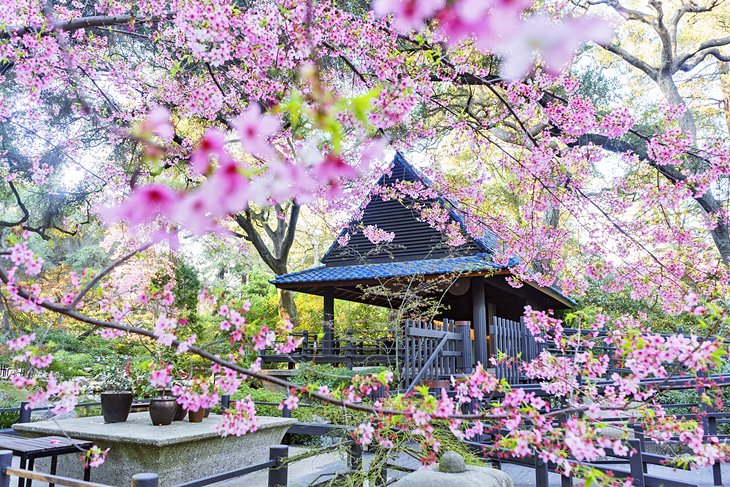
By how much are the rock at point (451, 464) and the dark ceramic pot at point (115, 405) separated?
4.11m

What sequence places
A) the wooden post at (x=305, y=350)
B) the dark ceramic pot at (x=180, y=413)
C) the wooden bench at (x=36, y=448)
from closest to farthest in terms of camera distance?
1. the wooden bench at (x=36, y=448)
2. the dark ceramic pot at (x=180, y=413)
3. the wooden post at (x=305, y=350)

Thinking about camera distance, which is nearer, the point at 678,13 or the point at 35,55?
the point at 35,55

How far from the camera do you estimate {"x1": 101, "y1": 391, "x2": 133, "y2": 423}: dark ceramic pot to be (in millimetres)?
6289

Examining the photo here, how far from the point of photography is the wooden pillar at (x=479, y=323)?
11.0m

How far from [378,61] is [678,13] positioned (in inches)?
476

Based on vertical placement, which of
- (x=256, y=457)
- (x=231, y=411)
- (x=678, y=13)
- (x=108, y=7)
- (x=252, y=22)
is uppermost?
(x=678, y=13)

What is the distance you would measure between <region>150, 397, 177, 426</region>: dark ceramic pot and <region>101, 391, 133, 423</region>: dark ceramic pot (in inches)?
19.3

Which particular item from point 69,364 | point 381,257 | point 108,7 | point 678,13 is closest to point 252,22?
point 108,7

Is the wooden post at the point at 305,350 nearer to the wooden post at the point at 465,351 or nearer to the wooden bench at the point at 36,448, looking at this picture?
the wooden post at the point at 465,351

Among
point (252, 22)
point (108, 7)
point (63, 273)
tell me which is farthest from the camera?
point (63, 273)

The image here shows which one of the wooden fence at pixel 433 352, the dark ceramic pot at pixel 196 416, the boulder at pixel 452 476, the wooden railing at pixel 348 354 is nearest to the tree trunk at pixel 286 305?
the wooden railing at pixel 348 354

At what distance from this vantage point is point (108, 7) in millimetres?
5977

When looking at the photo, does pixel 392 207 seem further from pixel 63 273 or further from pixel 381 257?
pixel 63 273

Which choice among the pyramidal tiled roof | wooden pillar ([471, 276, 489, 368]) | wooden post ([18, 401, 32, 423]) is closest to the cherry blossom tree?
wooden post ([18, 401, 32, 423])
